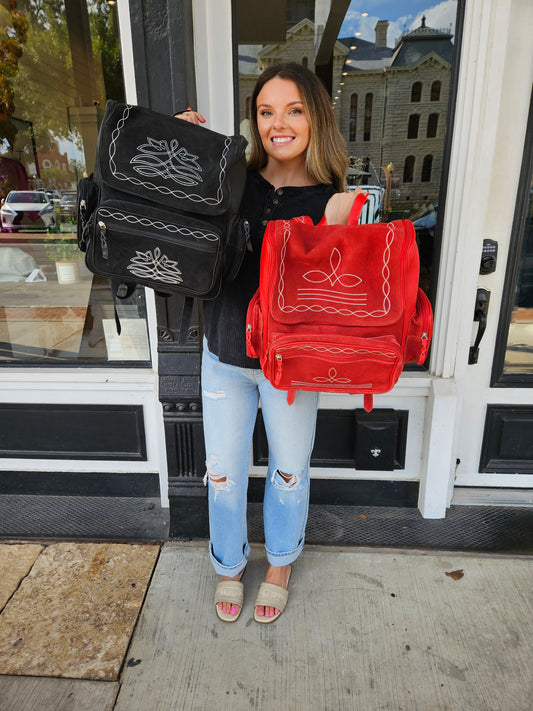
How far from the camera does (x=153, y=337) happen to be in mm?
2420

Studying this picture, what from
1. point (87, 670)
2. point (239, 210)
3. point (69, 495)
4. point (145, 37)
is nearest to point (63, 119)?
point (145, 37)

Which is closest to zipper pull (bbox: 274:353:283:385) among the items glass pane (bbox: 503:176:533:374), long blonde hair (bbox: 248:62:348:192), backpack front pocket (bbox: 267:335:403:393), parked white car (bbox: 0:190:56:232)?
backpack front pocket (bbox: 267:335:403:393)

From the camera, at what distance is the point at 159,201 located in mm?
1363

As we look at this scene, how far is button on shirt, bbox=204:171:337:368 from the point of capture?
154 centimetres

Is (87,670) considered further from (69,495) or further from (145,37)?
(145,37)

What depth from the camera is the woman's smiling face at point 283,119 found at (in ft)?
4.81

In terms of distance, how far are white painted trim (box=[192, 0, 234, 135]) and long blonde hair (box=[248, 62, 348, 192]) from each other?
1.79ft

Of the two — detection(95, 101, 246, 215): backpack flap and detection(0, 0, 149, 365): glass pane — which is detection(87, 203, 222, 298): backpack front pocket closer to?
detection(95, 101, 246, 215): backpack flap

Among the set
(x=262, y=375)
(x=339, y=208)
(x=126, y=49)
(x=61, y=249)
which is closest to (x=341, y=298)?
(x=339, y=208)

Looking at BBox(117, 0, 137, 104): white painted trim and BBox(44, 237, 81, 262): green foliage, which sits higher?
BBox(117, 0, 137, 104): white painted trim

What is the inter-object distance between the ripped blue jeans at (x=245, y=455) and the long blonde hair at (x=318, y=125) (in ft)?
2.35

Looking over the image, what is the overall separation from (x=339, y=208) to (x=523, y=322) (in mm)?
1492

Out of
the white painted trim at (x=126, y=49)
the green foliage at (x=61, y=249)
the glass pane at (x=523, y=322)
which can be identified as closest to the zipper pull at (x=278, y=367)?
the white painted trim at (x=126, y=49)

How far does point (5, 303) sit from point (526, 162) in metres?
2.87
